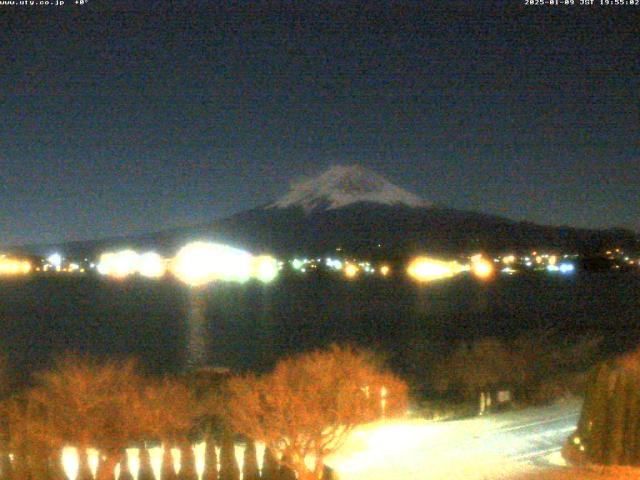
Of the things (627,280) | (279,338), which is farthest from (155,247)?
(279,338)

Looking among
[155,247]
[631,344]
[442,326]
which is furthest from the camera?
[155,247]

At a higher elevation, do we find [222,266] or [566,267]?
[222,266]

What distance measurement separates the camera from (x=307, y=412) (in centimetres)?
862

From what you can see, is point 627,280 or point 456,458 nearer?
point 456,458

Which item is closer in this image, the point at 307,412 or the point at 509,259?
the point at 307,412

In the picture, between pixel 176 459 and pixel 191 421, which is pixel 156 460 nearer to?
pixel 176 459

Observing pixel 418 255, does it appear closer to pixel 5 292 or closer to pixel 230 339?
pixel 5 292

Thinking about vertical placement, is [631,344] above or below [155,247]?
below

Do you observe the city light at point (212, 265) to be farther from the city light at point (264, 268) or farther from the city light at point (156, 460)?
the city light at point (156, 460)

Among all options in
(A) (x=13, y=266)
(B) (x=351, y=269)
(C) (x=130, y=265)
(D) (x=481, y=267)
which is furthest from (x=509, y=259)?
(A) (x=13, y=266)

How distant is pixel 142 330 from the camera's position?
125ft

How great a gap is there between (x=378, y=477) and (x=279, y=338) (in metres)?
24.9

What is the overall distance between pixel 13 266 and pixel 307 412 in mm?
85845

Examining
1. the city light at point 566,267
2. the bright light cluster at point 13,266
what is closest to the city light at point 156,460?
the city light at point 566,267
